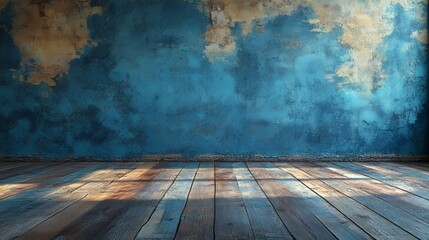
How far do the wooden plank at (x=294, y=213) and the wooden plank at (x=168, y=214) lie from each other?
0.50 metres

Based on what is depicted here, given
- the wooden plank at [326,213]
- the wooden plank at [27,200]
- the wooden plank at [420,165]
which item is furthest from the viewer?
the wooden plank at [420,165]

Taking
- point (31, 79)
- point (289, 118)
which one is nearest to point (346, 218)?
point (289, 118)

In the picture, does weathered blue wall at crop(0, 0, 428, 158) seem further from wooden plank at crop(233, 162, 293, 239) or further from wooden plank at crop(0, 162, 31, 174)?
wooden plank at crop(233, 162, 293, 239)

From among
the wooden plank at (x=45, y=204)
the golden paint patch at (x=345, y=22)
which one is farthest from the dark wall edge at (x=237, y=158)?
the wooden plank at (x=45, y=204)

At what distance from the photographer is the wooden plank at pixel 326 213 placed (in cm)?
166

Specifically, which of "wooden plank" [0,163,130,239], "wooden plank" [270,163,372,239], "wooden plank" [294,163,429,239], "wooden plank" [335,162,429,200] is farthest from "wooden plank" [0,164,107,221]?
"wooden plank" [335,162,429,200]

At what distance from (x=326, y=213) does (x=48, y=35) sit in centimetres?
389

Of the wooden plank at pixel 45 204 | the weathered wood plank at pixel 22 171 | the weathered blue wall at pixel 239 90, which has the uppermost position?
the weathered blue wall at pixel 239 90

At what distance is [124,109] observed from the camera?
4656mm

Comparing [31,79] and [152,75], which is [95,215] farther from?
[31,79]

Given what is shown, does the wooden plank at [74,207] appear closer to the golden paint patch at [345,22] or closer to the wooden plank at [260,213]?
the wooden plank at [260,213]

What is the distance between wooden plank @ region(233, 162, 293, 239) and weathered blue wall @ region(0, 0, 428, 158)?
5.26ft

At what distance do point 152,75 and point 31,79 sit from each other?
138cm

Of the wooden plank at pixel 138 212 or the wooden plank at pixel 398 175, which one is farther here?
the wooden plank at pixel 398 175
